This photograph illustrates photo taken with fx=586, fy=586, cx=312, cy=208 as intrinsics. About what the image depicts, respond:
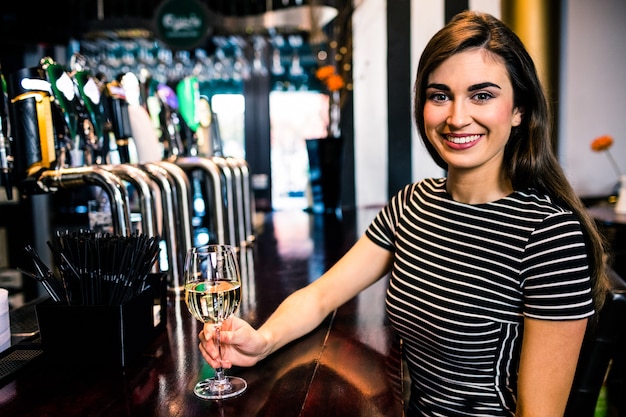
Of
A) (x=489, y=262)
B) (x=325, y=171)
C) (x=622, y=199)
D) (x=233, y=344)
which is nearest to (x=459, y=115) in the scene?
(x=489, y=262)

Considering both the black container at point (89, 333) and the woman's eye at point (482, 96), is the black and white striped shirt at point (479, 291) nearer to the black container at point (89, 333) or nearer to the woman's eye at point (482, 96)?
the woman's eye at point (482, 96)

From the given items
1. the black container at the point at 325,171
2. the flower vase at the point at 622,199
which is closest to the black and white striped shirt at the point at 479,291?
the black container at the point at 325,171

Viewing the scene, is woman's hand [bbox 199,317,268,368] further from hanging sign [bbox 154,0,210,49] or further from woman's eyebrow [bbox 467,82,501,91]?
hanging sign [bbox 154,0,210,49]

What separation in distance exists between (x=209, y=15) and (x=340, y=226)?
2.60m

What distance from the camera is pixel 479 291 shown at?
3.65ft

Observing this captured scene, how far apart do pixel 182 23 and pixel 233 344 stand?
3.87 meters

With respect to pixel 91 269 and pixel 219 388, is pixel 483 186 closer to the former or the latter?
pixel 219 388

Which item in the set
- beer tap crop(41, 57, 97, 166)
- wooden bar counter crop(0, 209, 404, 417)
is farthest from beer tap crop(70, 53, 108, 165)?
wooden bar counter crop(0, 209, 404, 417)

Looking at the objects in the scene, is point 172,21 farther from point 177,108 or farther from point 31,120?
point 31,120

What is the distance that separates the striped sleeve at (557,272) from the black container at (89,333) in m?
0.69

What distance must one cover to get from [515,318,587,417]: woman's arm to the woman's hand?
1.53ft

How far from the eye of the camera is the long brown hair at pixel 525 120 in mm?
1089

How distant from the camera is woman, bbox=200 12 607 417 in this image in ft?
3.32

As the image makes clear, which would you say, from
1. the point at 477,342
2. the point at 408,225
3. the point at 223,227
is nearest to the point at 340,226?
the point at 223,227
